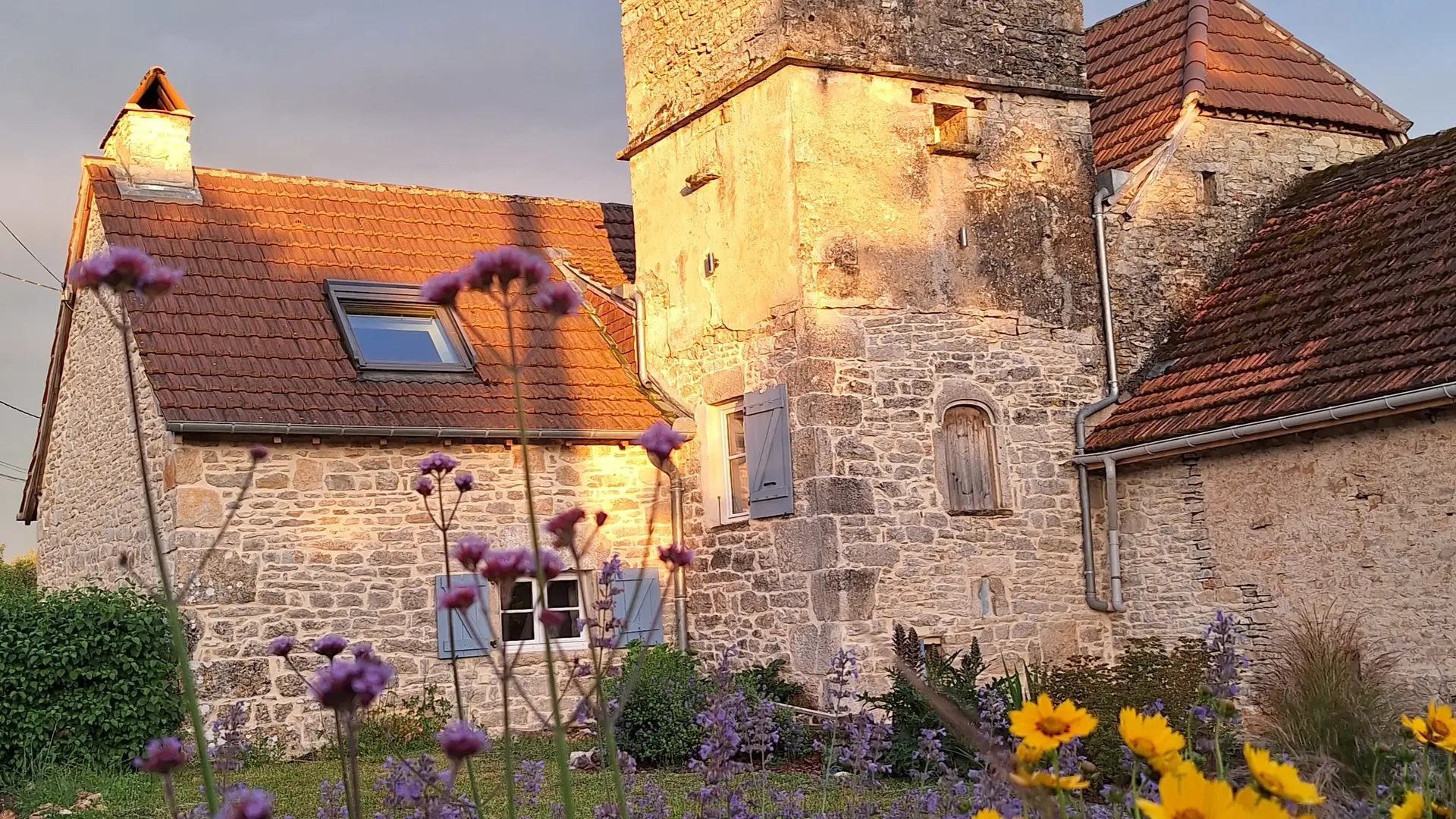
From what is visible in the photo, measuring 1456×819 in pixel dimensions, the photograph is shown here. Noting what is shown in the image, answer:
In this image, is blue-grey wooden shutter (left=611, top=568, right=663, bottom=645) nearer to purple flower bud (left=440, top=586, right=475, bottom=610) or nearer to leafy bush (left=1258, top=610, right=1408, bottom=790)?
leafy bush (left=1258, top=610, right=1408, bottom=790)

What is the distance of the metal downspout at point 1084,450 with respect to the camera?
12914mm

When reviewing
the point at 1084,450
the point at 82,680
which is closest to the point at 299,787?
the point at 82,680

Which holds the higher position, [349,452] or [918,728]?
[349,452]

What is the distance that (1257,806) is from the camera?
1863 mm

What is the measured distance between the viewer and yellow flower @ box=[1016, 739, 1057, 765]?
232 centimetres

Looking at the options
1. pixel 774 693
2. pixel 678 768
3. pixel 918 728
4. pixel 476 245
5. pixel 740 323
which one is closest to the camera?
pixel 918 728

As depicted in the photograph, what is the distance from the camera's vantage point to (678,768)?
11406 mm

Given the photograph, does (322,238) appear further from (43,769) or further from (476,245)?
(43,769)

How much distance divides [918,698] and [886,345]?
3283 millimetres

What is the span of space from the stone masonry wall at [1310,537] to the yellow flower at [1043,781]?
Answer: 9.15 meters

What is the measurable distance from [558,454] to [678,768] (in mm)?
3405

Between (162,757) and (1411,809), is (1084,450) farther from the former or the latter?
(162,757)

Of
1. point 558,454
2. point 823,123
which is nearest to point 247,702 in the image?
point 558,454

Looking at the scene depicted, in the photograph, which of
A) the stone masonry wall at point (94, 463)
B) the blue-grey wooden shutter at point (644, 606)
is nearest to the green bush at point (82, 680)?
the stone masonry wall at point (94, 463)
